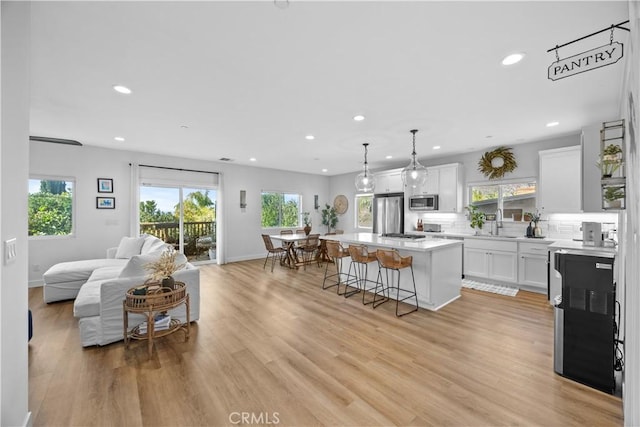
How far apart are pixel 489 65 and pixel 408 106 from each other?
3.22 feet

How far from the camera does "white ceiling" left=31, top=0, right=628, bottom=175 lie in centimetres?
171

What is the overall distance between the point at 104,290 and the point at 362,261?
305 centimetres

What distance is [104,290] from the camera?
2.68m

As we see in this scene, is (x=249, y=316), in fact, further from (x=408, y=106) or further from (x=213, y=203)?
(x=213, y=203)

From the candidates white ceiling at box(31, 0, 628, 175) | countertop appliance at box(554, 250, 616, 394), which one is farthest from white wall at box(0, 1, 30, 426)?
countertop appliance at box(554, 250, 616, 394)

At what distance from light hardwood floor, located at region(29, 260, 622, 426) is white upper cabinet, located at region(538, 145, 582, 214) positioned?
1.84 m

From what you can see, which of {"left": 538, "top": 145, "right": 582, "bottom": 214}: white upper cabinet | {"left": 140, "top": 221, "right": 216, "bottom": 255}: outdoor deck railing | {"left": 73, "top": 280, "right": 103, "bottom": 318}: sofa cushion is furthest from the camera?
{"left": 140, "top": 221, "right": 216, "bottom": 255}: outdoor deck railing

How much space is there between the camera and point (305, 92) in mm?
2836

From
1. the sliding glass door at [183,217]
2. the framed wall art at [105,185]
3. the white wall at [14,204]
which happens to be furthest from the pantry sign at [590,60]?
the framed wall art at [105,185]

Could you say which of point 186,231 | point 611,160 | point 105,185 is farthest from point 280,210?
point 611,160

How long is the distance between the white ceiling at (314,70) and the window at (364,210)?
12.2ft

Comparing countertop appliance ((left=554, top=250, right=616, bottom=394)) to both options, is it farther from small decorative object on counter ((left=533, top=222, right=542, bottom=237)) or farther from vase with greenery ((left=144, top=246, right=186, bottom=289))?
vase with greenery ((left=144, top=246, right=186, bottom=289))

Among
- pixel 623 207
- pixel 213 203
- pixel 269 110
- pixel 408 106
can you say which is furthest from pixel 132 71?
pixel 213 203

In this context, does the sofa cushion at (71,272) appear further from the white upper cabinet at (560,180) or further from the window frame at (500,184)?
the white upper cabinet at (560,180)
